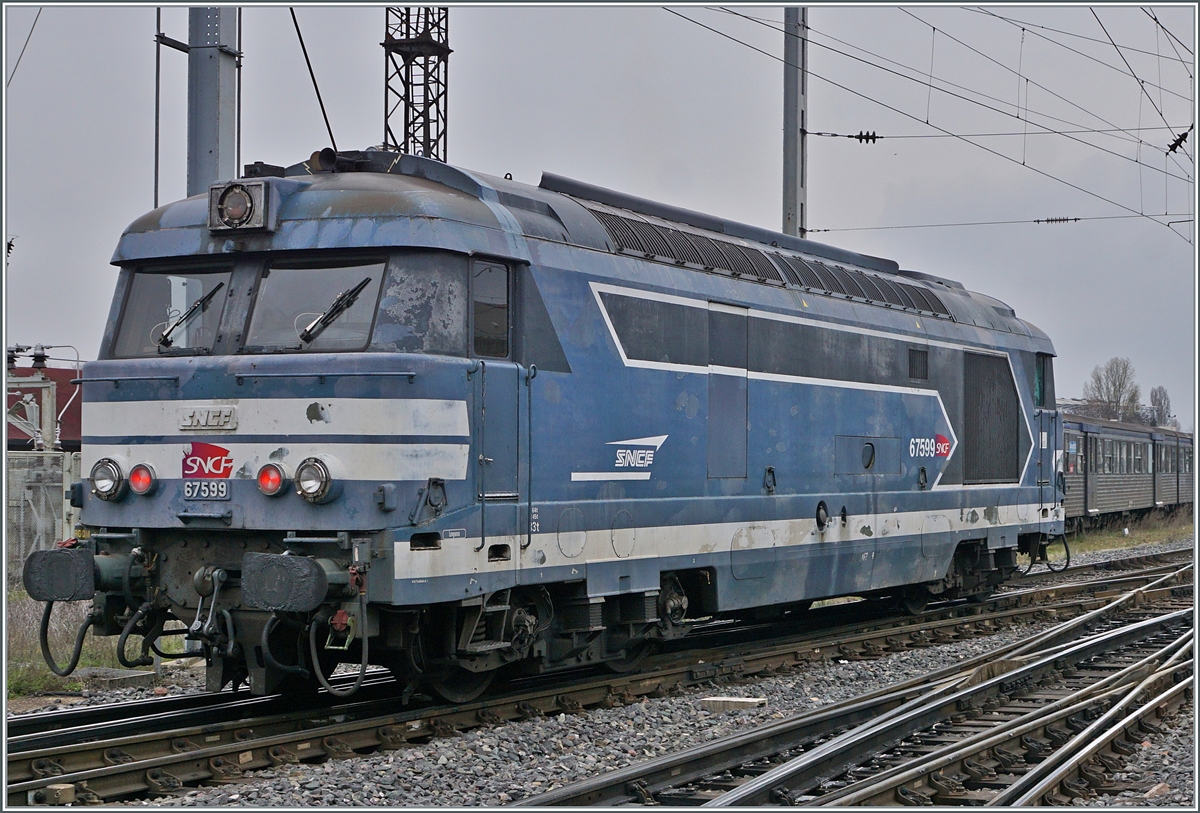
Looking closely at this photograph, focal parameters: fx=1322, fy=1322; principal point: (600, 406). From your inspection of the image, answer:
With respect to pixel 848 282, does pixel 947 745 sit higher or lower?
lower

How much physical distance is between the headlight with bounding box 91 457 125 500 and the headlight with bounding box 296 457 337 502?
5.11ft

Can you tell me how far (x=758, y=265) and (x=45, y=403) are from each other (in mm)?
17194

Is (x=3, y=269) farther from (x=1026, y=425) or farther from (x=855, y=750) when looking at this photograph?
(x=1026, y=425)

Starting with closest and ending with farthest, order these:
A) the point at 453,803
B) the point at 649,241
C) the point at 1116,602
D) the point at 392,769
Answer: the point at 453,803, the point at 392,769, the point at 649,241, the point at 1116,602

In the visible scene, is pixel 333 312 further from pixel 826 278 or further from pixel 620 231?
pixel 826 278

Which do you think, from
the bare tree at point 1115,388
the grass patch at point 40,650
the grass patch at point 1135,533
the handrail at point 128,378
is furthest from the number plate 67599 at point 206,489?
the bare tree at point 1115,388

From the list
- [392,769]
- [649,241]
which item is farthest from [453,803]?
[649,241]

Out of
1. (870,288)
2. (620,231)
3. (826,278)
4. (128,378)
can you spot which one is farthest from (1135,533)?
(128,378)

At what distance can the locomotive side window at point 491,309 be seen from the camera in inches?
375

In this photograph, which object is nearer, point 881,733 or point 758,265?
point 881,733

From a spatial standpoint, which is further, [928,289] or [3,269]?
[928,289]

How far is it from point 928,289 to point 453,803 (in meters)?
11.1

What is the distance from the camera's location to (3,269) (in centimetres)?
899

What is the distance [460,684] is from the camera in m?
10.1
